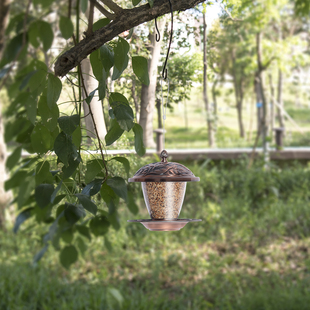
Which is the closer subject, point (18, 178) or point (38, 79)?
point (38, 79)

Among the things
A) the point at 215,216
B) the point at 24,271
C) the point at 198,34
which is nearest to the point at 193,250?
the point at 215,216

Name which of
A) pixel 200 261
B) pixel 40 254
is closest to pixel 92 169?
pixel 40 254

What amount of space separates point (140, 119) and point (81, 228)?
0.62m

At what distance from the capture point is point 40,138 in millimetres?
1079

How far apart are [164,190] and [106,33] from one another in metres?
0.57

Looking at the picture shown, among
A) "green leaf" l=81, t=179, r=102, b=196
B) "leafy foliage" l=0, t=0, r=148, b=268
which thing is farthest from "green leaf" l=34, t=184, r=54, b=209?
"green leaf" l=81, t=179, r=102, b=196

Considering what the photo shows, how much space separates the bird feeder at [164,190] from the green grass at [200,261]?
129 cm

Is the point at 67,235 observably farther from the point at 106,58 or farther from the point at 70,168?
the point at 106,58

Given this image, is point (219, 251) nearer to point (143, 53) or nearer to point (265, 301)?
A: point (265, 301)

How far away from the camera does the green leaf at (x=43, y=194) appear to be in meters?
1.04

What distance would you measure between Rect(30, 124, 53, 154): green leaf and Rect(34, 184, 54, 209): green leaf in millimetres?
110

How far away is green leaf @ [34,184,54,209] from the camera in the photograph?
1040mm

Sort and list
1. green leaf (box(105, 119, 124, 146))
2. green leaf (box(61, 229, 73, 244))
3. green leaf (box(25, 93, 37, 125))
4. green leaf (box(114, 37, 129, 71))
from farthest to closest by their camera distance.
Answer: green leaf (box(61, 229, 73, 244)) → green leaf (box(105, 119, 124, 146)) → green leaf (box(114, 37, 129, 71)) → green leaf (box(25, 93, 37, 125))

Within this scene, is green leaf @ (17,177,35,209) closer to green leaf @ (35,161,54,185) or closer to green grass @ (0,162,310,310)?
green leaf @ (35,161,54,185)
